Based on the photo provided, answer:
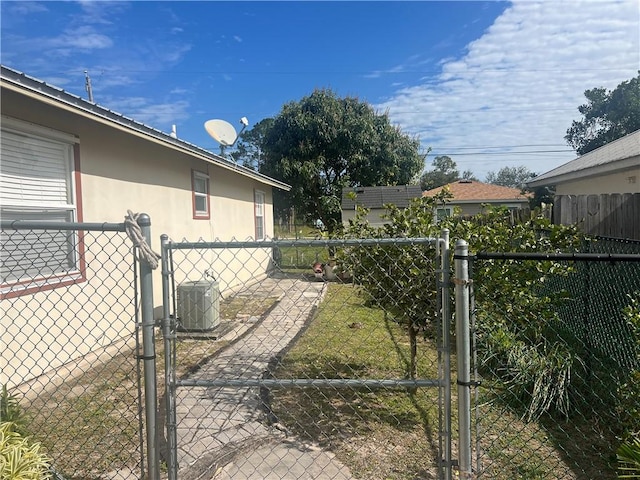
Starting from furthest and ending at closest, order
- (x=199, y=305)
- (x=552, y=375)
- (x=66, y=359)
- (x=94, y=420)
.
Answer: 1. (x=199, y=305)
2. (x=66, y=359)
3. (x=552, y=375)
4. (x=94, y=420)

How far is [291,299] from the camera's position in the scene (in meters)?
9.38

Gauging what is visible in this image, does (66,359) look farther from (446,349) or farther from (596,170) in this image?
(596,170)

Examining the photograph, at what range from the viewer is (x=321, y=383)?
2.30 m

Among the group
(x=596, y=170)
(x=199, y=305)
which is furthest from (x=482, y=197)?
(x=199, y=305)

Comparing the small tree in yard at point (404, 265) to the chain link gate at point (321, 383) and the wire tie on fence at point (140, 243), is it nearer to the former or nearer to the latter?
the chain link gate at point (321, 383)

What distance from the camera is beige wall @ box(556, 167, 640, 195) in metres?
7.64

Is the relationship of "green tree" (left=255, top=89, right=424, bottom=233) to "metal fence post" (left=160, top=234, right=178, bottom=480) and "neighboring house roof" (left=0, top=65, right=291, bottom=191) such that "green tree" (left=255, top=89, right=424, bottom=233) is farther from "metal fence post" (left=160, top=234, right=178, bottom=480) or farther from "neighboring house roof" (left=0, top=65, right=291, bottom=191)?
"metal fence post" (left=160, top=234, right=178, bottom=480)

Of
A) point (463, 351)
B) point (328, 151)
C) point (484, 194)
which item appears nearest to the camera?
point (463, 351)

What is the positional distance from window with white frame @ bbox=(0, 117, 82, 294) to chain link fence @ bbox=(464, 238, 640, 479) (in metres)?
4.38

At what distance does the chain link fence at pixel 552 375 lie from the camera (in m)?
3.03

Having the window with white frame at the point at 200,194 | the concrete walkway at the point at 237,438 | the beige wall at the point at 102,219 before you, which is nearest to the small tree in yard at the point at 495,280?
the beige wall at the point at 102,219

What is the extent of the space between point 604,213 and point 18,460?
6.42 m

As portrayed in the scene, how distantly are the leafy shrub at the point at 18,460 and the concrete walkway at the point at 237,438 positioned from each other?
2.88ft

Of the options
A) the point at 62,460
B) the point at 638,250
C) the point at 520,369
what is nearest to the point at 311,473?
the point at 62,460
